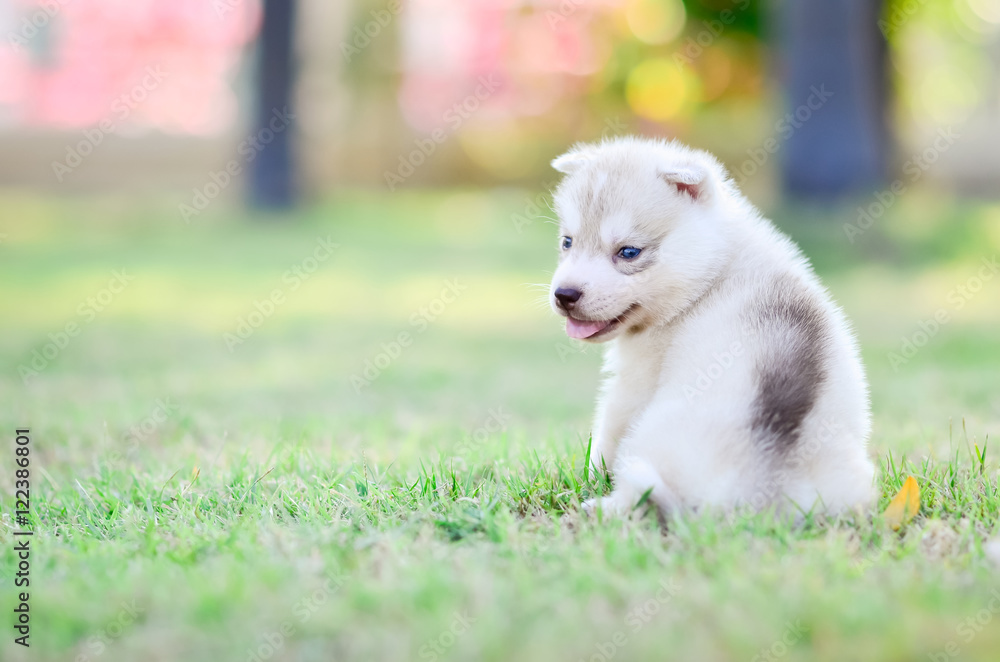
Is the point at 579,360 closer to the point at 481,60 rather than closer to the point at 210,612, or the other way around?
the point at 210,612

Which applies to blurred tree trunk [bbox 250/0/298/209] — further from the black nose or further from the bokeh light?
the black nose

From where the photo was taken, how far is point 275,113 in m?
15.5

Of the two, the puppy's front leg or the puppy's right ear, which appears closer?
the puppy's front leg

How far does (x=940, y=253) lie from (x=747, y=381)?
25.0 feet

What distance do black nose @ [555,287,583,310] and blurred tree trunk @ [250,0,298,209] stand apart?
42.2 ft

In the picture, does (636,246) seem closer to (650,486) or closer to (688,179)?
(688,179)

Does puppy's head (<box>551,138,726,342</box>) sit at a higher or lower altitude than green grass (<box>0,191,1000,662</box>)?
higher

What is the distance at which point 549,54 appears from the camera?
21688 millimetres

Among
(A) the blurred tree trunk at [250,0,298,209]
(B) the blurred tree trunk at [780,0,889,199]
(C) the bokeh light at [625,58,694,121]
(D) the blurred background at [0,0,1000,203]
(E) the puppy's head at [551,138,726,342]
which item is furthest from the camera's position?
(C) the bokeh light at [625,58,694,121]

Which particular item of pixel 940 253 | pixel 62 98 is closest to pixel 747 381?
pixel 940 253

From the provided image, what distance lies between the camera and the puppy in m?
2.75

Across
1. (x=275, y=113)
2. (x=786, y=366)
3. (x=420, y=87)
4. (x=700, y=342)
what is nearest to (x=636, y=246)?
(x=700, y=342)

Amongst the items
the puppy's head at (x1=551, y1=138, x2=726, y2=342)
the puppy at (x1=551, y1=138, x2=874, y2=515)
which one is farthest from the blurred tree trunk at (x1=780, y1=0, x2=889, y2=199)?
the puppy's head at (x1=551, y1=138, x2=726, y2=342)

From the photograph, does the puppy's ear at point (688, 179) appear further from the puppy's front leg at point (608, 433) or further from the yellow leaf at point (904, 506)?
the yellow leaf at point (904, 506)
